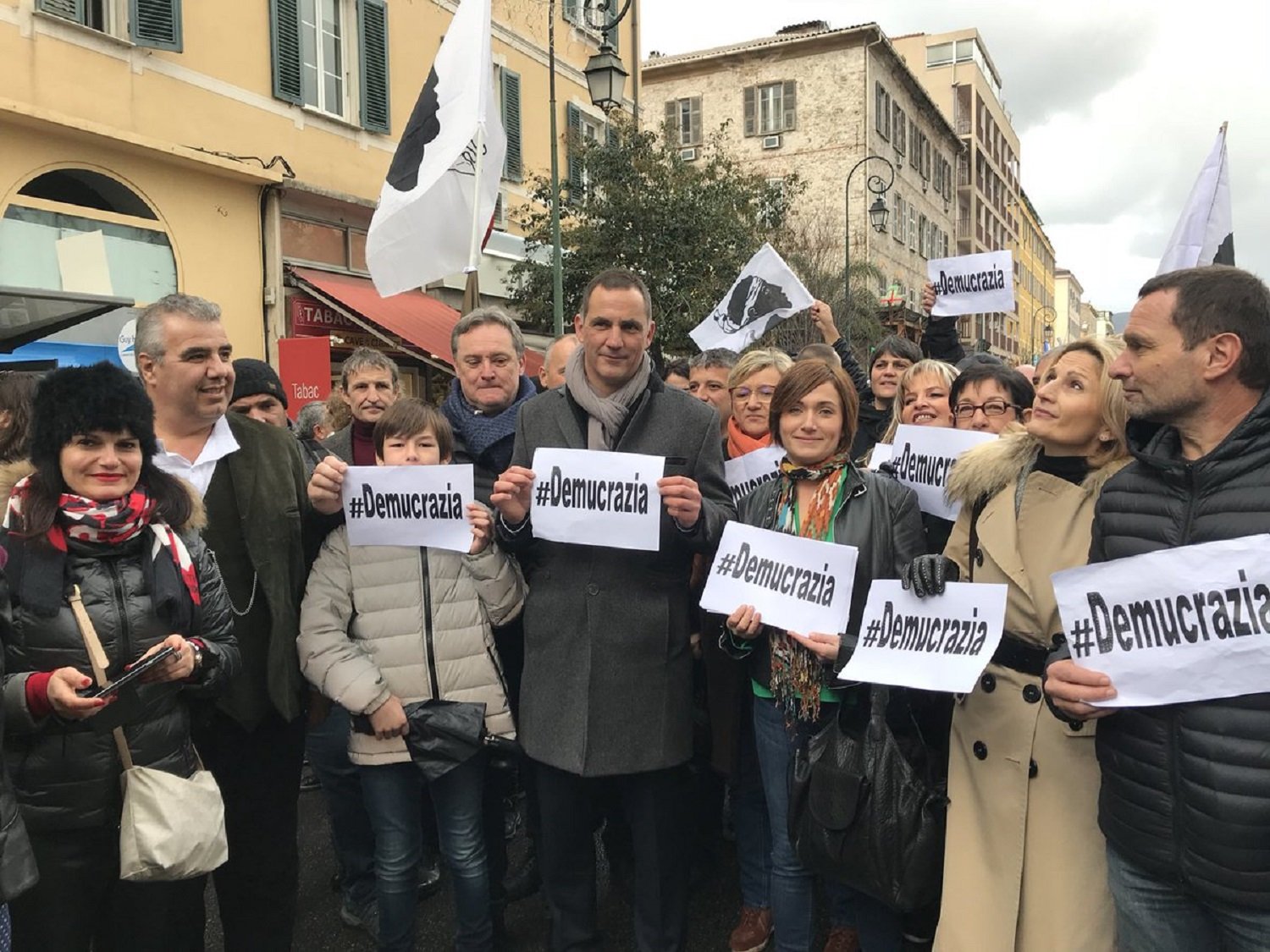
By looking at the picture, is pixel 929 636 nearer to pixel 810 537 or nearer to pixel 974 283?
pixel 810 537

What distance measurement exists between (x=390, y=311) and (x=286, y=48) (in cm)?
348

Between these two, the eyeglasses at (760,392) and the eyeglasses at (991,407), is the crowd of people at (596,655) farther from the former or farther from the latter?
the eyeglasses at (760,392)

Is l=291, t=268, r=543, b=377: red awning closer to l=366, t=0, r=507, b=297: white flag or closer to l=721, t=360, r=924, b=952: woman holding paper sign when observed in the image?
l=366, t=0, r=507, b=297: white flag

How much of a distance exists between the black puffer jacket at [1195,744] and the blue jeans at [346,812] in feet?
9.37

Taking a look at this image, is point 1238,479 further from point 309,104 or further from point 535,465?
point 309,104

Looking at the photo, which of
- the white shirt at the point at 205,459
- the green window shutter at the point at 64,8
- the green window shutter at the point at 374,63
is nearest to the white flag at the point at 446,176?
the white shirt at the point at 205,459

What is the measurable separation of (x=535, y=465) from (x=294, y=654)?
40.1 inches

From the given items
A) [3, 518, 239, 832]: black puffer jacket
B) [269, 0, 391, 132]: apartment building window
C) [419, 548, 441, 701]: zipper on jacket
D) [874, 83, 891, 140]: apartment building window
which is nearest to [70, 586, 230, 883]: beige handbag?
[3, 518, 239, 832]: black puffer jacket

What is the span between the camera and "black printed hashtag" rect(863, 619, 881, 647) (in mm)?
2541

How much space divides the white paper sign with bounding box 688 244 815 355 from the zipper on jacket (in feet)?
12.7

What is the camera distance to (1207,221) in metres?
4.73

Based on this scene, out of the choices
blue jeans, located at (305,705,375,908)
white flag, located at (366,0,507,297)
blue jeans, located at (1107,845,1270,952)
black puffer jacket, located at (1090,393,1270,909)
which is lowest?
blue jeans, located at (305,705,375,908)

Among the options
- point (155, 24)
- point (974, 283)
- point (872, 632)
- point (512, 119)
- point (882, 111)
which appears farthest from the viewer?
point (882, 111)

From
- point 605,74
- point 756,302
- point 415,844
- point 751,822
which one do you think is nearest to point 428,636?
point 415,844
